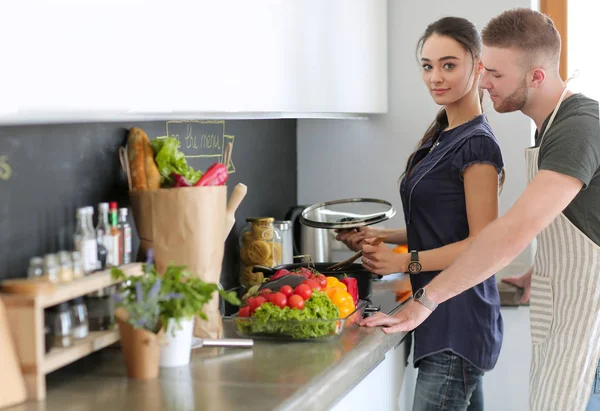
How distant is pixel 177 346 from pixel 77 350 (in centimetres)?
23

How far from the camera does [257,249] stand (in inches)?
103

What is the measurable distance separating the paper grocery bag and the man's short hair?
785mm

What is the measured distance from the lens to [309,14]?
7.68 ft

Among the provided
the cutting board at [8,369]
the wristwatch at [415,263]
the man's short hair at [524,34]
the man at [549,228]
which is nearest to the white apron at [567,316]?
the man at [549,228]

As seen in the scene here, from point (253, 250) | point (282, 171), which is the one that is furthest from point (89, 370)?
point (282, 171)

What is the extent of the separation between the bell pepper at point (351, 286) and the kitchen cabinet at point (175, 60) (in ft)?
1.51

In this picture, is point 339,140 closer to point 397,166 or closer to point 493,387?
point 397,166

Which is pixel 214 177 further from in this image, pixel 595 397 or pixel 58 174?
pixel 595 397

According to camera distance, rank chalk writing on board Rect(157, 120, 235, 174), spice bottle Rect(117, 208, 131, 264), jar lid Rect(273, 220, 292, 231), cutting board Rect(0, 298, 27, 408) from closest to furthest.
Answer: cutting board Rect(0, 298, 27, 408) < spice bottle Rect(117, 208, 131, 264) < chalk writing on board Rect(157, 120, 235, 174) < jar lid Rect(273, 220, 292, 231)

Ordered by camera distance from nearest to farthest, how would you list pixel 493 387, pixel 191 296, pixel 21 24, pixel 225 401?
pixel 21 24
pixel 225 401
pixel 191 296
pixel 493 387

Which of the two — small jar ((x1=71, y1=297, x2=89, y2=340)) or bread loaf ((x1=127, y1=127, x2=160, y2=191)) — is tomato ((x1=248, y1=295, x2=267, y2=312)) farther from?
small jar ((x1=71, y1=297, x2=89, y2=340))

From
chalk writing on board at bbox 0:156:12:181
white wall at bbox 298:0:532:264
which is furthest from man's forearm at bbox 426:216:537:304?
white wall at bbox 298:0:532:264

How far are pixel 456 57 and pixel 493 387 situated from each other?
1323 millimetres

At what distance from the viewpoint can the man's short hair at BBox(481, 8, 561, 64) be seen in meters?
2.08
